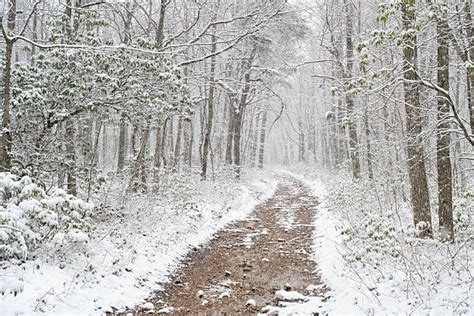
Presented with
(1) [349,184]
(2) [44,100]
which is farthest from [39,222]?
(1) [349,184]

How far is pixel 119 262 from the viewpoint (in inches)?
297

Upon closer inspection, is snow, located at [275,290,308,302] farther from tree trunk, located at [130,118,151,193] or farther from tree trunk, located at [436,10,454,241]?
tree trunk, located at [130,118,151,193]

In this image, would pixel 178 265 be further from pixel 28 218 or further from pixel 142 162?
pixel 142 162

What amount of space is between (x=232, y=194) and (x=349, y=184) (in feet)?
16.3

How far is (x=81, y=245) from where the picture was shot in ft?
24.0

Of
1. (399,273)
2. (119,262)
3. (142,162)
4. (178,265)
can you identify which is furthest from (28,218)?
(142,162)

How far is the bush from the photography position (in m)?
5.74

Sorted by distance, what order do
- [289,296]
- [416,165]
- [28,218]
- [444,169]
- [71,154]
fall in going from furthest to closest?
1. [71,154]
2. [416,165]
3. [444,169]
4. [289,296]
5. [28,218]

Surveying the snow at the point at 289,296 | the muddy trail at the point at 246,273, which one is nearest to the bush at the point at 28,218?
the muddy trail at the point at 246,273

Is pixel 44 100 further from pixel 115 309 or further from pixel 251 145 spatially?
pixel 251 145

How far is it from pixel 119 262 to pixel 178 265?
151 centimetres

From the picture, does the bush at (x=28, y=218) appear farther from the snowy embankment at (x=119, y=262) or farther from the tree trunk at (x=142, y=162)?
the tree trunk at (x=142, y=162)

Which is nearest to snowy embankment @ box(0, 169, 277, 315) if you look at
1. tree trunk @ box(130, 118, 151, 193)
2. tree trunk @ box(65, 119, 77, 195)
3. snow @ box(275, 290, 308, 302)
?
tree trunk @ box(130, 118, 151, 193)

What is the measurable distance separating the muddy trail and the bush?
1.94 metres
